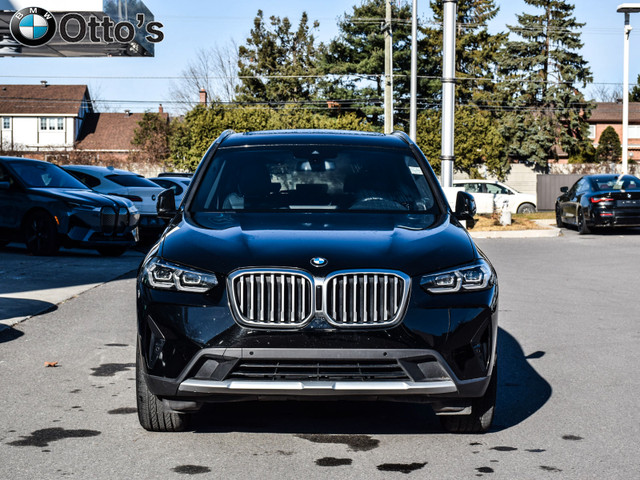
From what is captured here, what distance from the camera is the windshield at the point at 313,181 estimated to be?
19.2ft

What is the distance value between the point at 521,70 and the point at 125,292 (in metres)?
51.6

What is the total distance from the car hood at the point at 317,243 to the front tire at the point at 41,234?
35.6 ft

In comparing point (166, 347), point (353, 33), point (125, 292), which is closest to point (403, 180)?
point (166, 347)

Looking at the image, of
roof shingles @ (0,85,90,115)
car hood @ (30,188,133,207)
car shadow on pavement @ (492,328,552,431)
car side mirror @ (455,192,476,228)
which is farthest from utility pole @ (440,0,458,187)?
roof shingles @ (0,85,90,115)

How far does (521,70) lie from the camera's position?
59469 millimetres

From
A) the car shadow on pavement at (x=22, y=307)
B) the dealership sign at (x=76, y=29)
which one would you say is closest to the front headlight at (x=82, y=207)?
the car shadow on pavement at (x=22, y=307)

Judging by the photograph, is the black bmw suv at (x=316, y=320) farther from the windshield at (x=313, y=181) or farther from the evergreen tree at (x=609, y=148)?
the evergreen tree at (x=609, y=148)

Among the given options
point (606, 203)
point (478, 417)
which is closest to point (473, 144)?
point (606, 203)

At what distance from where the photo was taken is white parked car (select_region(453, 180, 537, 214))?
103ft

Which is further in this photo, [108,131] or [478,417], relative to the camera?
[108,131]

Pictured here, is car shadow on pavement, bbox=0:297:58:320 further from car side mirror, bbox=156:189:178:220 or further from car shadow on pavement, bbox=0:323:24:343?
car side mirror, bbox=156:189:178:220

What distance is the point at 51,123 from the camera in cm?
8106

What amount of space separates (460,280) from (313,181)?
5.38 ft

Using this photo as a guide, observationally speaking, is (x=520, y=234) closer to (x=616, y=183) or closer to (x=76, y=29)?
(x=616, y=183)
